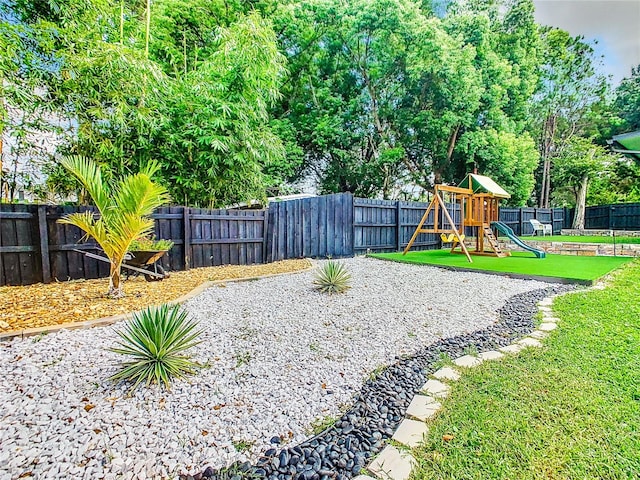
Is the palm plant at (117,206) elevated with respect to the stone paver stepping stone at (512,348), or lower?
elevated

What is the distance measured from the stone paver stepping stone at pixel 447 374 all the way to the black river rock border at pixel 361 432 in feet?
0.20

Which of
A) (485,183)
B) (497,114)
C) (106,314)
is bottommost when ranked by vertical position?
(106,314)

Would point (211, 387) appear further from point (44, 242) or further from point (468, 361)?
point (44, 242)

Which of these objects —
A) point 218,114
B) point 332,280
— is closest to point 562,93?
point 218,114

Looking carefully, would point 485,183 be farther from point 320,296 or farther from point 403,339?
point 403,339

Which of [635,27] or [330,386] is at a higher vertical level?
[635,27]

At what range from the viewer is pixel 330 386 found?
2.07 meters

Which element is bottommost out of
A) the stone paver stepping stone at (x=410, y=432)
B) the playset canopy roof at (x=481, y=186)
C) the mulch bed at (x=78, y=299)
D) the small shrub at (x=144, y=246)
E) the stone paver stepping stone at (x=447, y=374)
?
the stone paver stepping stone at (x=410, y=432)

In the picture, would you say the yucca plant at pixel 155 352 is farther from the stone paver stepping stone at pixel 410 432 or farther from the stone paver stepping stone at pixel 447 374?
the stone paver stepping stone at pixel 447 374

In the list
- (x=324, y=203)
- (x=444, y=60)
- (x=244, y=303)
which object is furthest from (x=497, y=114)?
(x=244, y=303)

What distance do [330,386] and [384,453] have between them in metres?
0.63

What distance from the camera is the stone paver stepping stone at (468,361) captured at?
2284 millimetres

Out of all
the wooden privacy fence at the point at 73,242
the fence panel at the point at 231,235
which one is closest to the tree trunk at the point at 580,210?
the fence panel at the point at 231,235

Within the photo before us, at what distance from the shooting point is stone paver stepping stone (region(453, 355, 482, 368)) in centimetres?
228
